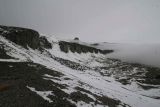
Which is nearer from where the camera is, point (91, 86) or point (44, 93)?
point (44, 93)

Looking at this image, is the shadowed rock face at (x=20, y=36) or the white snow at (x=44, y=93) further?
the shadowed rock face at (x=20, y=36)

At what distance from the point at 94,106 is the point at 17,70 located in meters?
13.4

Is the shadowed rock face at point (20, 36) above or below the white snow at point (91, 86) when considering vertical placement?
above

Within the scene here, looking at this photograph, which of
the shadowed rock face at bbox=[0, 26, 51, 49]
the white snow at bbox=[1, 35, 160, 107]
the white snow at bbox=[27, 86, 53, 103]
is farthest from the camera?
the shadowed rock face at bbox=[0, 26, 51, 49]

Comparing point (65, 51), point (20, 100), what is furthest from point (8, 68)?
point (65, 51)

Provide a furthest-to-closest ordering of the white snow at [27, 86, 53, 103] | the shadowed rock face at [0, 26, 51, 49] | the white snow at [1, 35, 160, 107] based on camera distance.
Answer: the shadowed rock face at [0, 26, 51, 49] < the white snow at [1, 35, 160, 107] < the white snow at [27, 86, 53, 103]

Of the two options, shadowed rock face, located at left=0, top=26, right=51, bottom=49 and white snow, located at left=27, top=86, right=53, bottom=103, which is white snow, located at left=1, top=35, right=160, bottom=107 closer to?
white snow, located at left=27, top=86, right=53, bottom=103

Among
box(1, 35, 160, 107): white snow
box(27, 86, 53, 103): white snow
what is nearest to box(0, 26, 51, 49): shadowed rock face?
box(1, 35, 160, 107): white snow

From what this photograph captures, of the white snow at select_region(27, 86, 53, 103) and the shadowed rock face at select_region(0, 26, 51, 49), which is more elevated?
the shadowed rock face at select_region(0, 26, 51, 49)

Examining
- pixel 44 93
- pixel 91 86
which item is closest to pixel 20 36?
pixel 91 86

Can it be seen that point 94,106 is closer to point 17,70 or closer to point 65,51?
point 17,70

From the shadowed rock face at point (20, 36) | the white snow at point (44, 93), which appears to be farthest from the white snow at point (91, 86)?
the shadowed rock face at point (20, 36)

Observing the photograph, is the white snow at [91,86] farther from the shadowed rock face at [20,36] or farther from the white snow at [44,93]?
the shadowed rock face at [20,36]

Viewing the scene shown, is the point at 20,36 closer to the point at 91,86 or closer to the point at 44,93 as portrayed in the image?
the point at 91,86
